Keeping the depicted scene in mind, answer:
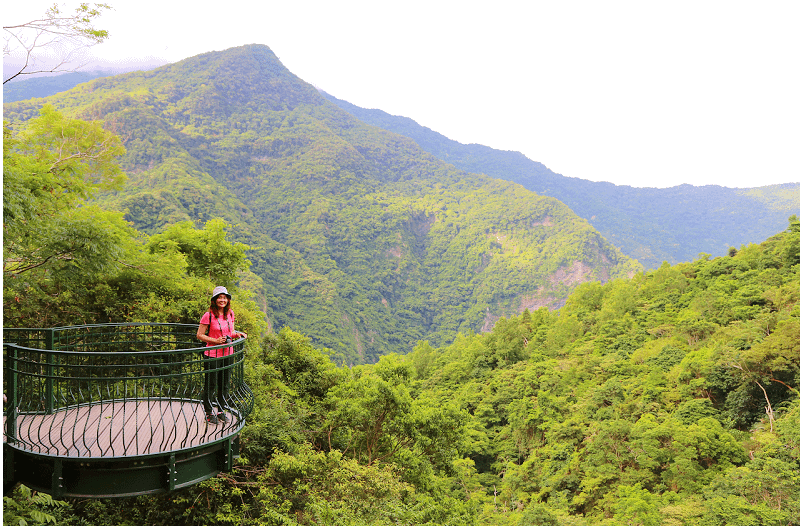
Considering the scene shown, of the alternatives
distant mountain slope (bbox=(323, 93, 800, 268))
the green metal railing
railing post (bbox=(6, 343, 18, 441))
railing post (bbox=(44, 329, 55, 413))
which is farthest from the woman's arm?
distant mountain slope (bbox=(323, 93, 800, 268))

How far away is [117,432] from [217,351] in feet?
3.54

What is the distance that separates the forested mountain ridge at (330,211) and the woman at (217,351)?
5800 centimetres

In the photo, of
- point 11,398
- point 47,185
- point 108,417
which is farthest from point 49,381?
point 47,185

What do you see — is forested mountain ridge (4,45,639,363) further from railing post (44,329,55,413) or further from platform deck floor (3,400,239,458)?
platform deck floor (3,400,239,458)

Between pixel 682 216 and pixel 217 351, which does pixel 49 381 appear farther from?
pixel 682 216

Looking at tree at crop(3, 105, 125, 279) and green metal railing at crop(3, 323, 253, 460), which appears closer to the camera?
green metal railing at crop(3, 323, 253, 460)

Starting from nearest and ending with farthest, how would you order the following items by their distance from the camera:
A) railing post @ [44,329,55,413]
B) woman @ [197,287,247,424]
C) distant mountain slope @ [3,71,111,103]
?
railing post @ [44,329,55,413], woman @ [197,287,247,424], distant mountain slope @ [3,71,111,103]

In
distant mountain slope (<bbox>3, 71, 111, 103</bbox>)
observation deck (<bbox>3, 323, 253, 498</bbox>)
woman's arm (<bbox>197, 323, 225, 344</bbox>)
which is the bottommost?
observation deck (<bbox>3, 323, 253, 498</bbox>)

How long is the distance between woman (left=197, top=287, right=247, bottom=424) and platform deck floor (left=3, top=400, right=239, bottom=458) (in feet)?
0.49

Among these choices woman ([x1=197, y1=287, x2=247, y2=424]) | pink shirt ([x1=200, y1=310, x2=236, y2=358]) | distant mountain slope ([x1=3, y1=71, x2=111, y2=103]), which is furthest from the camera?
distant mountain slope ([x1=3, y1=71, x2=111, y2=103])

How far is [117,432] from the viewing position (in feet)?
13.5

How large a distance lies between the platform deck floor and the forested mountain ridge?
189ft

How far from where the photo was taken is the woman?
14.2 feet

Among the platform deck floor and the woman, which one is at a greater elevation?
the woman
